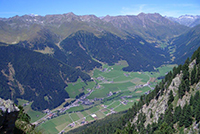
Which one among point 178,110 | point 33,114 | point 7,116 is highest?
point 7,116

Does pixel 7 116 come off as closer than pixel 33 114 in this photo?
Yes

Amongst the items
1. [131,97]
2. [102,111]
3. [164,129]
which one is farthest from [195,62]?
[131,97]

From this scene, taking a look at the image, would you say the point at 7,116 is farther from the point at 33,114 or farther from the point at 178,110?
the point at 33,114

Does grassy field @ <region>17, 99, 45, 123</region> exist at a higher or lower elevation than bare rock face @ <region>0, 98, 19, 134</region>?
lower

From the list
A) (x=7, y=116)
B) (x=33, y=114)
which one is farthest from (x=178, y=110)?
(x=33, y=114)

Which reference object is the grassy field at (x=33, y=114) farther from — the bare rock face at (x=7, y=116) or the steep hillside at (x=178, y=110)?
the bare rock face at (x=7, y=116)

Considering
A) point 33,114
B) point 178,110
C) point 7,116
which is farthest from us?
point 33,114

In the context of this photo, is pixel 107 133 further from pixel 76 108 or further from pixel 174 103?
pixel 76 108

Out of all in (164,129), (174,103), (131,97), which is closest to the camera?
(164,129)

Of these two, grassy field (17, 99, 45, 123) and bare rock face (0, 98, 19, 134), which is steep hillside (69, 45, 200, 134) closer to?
bare rock face (0, 98, 19, 134)

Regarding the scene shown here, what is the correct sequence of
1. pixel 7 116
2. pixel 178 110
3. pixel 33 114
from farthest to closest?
pixel 33 114 < pixel 178 110 < pixel 7 116

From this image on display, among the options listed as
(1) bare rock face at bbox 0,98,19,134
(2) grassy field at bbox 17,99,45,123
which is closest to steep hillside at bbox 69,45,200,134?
(1) bare rock face at bbox 0,98,19,134
